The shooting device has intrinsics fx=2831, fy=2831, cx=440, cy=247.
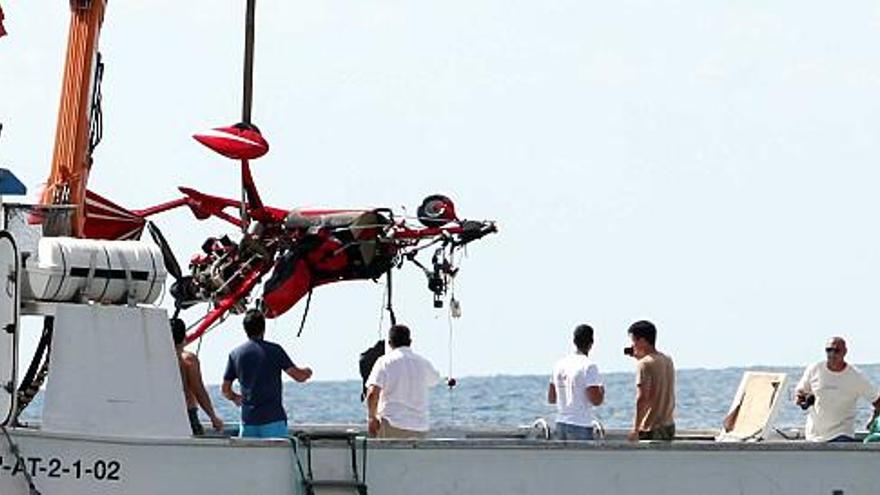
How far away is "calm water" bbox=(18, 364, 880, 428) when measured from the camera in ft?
175

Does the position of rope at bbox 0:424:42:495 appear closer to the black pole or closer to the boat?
the boat

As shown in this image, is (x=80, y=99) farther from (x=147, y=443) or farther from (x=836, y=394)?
(x=836, y=394)

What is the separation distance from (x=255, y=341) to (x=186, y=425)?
3.13 ft

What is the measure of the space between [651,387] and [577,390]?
0.51 m

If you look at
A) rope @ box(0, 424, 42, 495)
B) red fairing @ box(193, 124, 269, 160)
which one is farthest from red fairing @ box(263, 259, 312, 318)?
rope @ box(0, 424, 42, 495)

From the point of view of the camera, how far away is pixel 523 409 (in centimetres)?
6431

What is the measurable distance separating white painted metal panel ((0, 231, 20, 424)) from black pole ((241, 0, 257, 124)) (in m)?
3.12

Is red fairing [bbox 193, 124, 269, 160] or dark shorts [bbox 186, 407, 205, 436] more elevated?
red fairing [bbox 193, 124, 269, 160]

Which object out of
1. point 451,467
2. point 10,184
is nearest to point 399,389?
point 451,467

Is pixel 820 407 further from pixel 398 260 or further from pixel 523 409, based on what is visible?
pixel 523 409

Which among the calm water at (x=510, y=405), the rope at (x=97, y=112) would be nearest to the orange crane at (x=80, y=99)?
the rope at (x=97, y=112)

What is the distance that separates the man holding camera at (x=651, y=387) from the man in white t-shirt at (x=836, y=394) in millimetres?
1201

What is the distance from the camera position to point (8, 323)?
57.4 ft

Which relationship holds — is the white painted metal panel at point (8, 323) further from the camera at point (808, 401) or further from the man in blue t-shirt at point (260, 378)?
the camera at point (808, 401)
